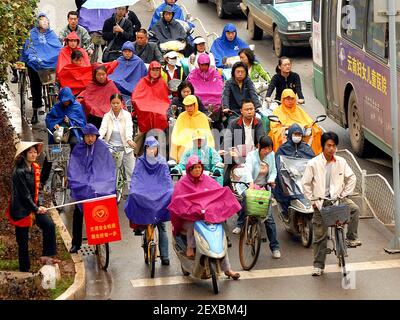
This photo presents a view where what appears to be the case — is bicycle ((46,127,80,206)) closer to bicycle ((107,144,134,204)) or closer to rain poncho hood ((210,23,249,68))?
bicycle ((107,144,134,204))

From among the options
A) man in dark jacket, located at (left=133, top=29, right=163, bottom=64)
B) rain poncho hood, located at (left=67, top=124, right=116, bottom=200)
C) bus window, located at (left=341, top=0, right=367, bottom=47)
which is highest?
bus window, located at (left=341, top=0, right=367, bottom=47)

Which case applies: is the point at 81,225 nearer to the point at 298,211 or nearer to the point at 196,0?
the point at 298,211

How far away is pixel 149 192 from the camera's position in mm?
16891

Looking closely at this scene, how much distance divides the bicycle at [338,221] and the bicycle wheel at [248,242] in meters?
0.99

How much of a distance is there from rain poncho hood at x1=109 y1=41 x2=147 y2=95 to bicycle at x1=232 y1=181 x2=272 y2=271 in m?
5.89

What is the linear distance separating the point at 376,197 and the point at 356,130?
365 cm

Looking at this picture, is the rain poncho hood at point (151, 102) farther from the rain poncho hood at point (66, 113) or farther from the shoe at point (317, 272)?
the shoe at point (317, 272)

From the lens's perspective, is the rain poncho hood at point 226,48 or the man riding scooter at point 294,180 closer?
the man riding scooter at point 294,180

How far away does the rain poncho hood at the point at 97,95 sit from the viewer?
21.3 meters

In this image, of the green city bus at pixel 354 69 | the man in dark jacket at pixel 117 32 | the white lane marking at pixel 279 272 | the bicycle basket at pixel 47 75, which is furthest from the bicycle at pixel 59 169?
the man in dark jacket at pixel 117 32

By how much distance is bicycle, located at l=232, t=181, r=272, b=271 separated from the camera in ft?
55.5

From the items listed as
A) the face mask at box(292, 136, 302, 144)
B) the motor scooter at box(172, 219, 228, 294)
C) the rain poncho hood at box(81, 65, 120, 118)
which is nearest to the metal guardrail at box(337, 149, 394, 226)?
the face mask at box(292, 136, 302, 144)

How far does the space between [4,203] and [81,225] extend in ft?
6.80

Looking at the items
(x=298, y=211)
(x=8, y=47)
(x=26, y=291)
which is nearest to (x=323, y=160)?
(x=298, y=211)
